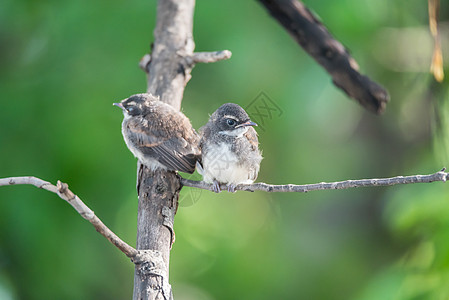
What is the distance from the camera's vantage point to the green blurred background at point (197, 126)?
4.67 metres

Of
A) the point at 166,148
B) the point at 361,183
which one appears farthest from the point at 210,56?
A: the point at 361,183

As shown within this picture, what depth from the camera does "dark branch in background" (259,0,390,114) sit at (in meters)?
3.67

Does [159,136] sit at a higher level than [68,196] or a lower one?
higher

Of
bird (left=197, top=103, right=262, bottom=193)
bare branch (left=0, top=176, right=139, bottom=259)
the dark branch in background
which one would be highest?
the dark branch in background

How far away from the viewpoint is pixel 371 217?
→ 7.20 m

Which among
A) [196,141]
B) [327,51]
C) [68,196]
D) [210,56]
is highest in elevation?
[327,51]

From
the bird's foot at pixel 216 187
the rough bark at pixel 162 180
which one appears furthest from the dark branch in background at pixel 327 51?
the bird's foot at pixel 216 187

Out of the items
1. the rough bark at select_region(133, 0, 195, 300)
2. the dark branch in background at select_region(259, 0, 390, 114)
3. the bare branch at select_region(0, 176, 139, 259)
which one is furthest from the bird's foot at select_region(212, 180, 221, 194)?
the dark branch in background at select_region(259, 0, 390, 114)

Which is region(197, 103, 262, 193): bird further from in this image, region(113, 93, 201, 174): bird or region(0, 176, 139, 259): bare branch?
region(0, 176, 139, 259): bare branch

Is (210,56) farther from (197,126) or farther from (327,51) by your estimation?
(197,126)

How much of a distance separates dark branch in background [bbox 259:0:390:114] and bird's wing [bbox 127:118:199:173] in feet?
4.13

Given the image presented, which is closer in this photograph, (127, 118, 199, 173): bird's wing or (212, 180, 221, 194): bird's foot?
(212, 180, 221, 194): bird's foot

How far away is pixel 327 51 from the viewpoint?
3.70 meters

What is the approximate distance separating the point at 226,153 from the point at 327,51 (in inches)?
53.3
